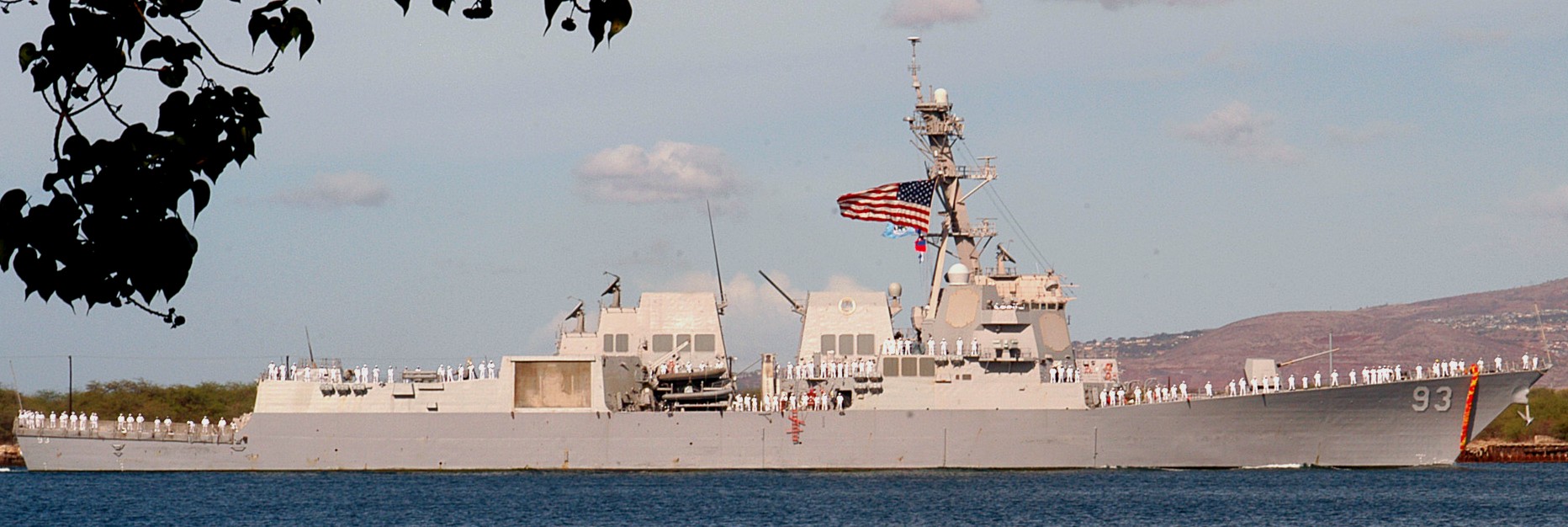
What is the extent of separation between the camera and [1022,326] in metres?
42.2

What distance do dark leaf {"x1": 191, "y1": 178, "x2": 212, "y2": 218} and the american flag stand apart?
36027 mm

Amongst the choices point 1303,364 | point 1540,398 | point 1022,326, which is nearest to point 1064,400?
point 1022,326

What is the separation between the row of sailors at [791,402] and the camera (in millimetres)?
41906

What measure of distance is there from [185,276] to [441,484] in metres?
35.9

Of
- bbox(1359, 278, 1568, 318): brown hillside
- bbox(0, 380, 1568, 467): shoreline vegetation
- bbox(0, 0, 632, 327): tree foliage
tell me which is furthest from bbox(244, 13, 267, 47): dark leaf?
bbox(1359, 278, 1568, 318): brown hillside

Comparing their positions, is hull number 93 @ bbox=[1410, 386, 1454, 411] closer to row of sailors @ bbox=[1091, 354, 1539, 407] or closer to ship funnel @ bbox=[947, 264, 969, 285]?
row of sailors @ bbox=[1091, 354, 1539, 407]

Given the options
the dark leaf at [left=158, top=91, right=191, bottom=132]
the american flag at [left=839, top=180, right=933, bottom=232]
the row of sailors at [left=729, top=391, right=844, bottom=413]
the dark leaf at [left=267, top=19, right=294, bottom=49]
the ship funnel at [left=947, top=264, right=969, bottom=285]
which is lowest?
the row of sailors at [left=729, top=391, right=844, bottom=413]

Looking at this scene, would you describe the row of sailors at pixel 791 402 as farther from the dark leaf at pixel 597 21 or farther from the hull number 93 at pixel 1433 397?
the dark leaf at pixel 597 21

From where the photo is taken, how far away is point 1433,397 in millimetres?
40562

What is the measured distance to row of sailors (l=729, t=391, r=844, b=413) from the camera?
41906 millimetres

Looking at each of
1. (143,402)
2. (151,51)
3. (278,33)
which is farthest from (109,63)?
(143,402)

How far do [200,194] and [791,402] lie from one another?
3690cm

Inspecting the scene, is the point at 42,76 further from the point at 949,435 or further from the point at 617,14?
the point at 949,435

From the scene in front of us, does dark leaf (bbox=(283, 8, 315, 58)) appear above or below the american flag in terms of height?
below
